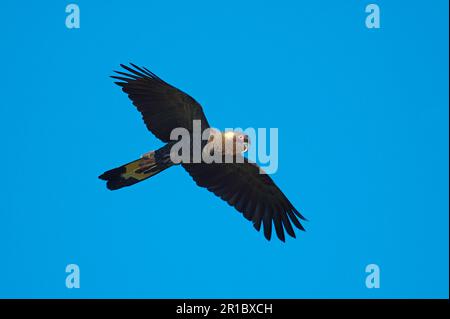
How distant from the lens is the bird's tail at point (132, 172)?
11445 millimetres

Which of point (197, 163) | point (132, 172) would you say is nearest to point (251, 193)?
point (197, 163)

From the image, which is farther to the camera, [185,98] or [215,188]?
[215,188]

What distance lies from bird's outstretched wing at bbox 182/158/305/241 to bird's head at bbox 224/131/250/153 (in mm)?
877

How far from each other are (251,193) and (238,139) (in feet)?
5.05

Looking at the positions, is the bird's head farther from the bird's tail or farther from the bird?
the bird's tail

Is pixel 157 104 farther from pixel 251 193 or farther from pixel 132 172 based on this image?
pixel 251 193

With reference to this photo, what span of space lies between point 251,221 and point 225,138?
1799 millimetres

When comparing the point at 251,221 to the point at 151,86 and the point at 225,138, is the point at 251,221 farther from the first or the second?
the point at 151,86

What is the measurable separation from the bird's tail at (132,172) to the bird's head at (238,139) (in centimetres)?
118

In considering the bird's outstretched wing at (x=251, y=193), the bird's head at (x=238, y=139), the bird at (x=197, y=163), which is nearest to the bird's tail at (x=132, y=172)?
the bird at (x=197, y=163)

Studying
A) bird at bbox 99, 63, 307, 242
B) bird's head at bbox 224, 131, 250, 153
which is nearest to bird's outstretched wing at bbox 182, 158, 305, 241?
bird at bbox 99, 63, 307, 242

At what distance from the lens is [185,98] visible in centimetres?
1139
